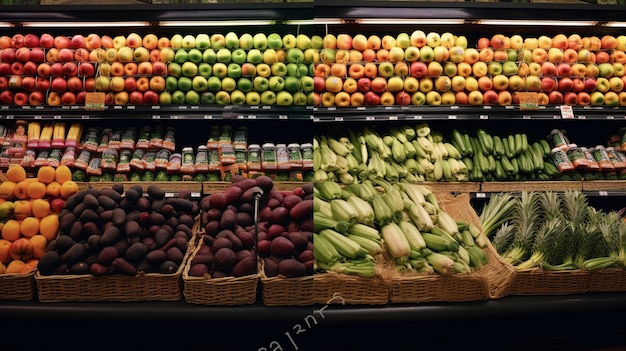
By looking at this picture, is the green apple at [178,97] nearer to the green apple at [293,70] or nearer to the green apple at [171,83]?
the green apple at [171,83]

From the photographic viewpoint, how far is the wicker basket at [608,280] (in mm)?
2227

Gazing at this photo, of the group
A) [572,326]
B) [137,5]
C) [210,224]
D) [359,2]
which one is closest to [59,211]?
[210,224]

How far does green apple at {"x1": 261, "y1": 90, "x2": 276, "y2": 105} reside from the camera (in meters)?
3.35

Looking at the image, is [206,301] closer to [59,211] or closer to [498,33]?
[59,211]

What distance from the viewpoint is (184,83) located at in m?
3.29

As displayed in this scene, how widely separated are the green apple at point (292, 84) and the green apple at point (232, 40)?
0.47 m

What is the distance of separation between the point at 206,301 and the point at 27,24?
2.75 meters

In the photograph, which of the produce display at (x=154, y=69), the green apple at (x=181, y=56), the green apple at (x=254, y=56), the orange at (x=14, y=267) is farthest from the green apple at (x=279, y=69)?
the orange at (x=14, y=267)

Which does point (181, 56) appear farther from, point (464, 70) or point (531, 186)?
point (531, 186)

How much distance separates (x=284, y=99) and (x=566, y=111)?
2209 millimetres

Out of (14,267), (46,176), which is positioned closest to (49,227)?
(14,267)

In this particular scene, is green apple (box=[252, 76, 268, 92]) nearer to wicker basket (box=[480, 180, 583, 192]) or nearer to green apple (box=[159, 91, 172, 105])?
green apple (box=[159, 91, 172, 105])

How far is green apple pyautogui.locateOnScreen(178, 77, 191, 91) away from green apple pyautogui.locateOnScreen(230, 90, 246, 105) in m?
0.34

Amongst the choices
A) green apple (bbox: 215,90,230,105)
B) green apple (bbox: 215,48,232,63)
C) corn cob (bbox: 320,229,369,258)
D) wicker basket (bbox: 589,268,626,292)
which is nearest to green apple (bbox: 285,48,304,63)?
green apple (bbox: 215,48,232,63)
